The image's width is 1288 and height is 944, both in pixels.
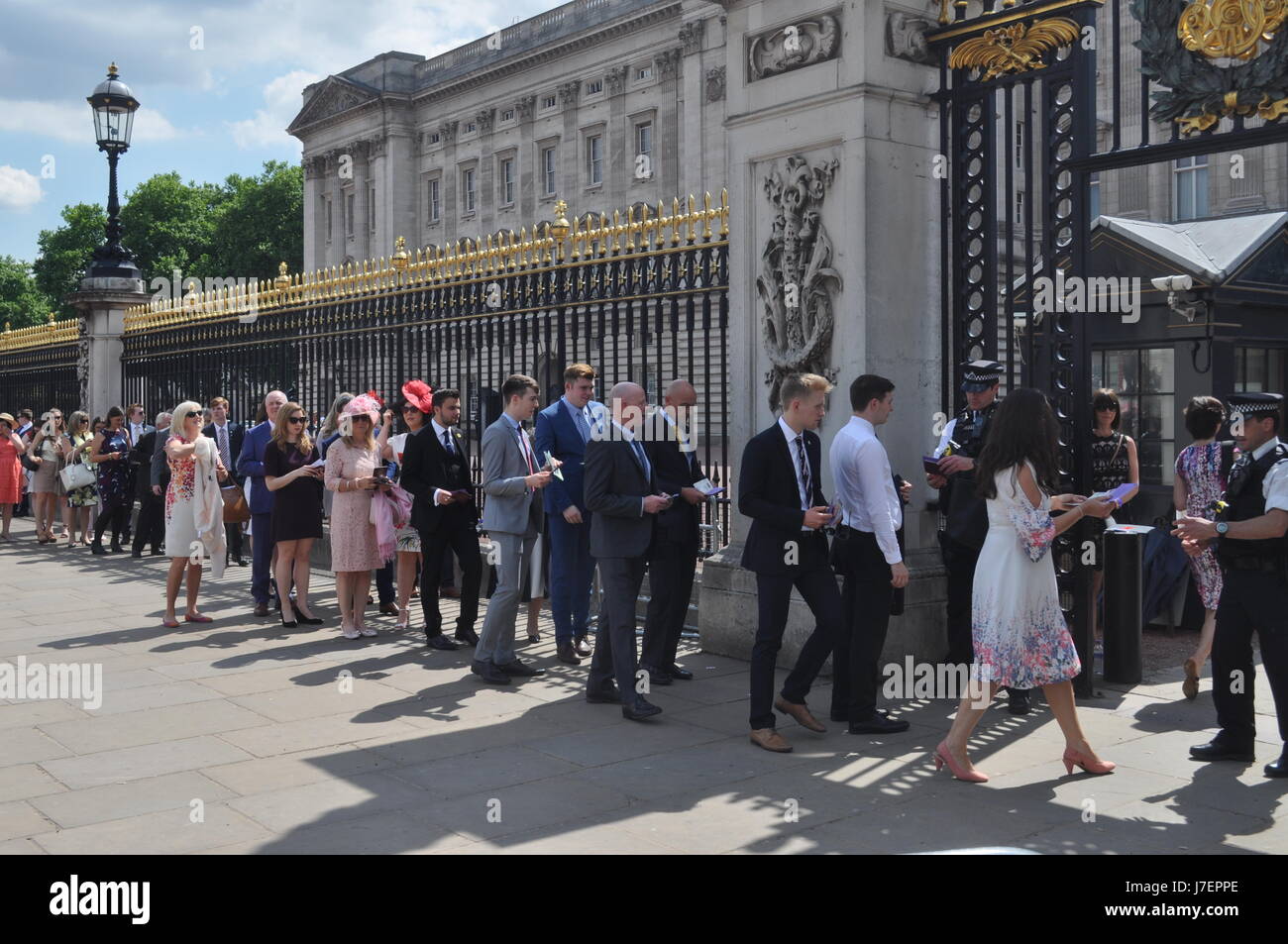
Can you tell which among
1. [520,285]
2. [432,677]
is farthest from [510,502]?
[520,285]

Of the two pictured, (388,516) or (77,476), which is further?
(77,476)

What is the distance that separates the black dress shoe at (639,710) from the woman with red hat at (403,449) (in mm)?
3357

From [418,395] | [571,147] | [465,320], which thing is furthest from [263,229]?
[418,395]

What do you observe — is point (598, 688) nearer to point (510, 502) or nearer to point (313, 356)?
point (510, 502)

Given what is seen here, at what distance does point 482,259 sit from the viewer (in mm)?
11461

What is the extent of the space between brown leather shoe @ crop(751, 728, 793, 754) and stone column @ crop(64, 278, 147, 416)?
14518 mm

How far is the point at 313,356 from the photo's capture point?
13820 millimetres

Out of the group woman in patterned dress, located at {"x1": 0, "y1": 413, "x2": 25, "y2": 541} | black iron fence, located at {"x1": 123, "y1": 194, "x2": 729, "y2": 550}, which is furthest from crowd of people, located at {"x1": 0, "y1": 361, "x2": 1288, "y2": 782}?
woman in patterned dress, located at {"x1": 0, "y1": 413, "x2": 25, "y2": 541}

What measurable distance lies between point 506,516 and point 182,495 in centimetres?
331

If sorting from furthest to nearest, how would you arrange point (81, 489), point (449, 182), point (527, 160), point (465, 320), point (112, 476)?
point (449, 182) < point (527, 160) < point (81, 489) < point (112, 476) < point (465, 320)

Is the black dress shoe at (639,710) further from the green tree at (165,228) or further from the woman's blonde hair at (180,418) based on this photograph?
the green tree at (165,228)

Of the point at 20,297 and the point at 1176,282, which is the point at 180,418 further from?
the point at 20,297

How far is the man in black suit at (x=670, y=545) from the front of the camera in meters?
7.61

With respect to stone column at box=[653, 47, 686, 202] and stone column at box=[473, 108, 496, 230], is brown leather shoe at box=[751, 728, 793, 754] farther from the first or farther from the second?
stone column at box=[473, 108, 496, 230]
